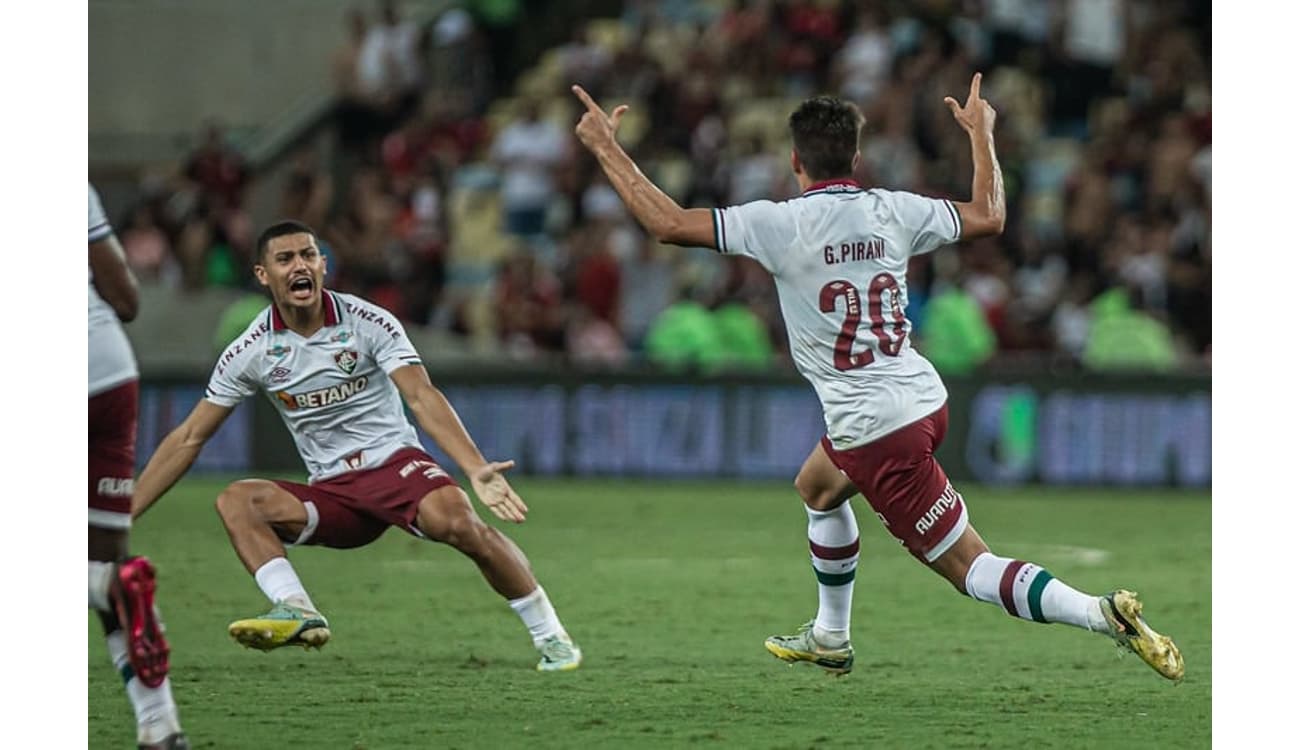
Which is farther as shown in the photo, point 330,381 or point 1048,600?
point 330,381

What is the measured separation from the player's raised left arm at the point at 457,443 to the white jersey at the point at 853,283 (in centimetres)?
107

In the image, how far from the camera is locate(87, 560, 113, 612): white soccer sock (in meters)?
5.78

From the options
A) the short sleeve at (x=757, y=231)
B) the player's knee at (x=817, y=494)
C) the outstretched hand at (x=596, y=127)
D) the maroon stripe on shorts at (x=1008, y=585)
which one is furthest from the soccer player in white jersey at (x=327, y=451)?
the maroon stripe on shorts at (x=1008, y=585)

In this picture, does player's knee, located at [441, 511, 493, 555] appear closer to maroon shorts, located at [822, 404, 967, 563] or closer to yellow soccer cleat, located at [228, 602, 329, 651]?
yellow soccer cleat, located at [228, 602, 329, 651]

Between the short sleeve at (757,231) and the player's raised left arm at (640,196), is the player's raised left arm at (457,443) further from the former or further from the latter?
the short sleeve at (757,231)

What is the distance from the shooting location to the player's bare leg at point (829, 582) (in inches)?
306

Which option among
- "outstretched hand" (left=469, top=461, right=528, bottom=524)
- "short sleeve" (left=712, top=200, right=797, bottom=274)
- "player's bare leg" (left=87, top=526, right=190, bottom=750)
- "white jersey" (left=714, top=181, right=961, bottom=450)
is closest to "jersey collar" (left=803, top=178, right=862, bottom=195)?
"white jersey" (left=714, top=181, right=961, bottom=450)

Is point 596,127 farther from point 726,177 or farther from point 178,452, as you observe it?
point 726,177

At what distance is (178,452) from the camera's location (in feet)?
25.9

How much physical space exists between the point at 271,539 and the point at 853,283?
230cm

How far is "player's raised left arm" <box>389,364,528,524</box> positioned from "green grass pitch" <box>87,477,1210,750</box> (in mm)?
689

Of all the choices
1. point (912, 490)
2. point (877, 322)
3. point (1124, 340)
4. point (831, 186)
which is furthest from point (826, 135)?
point (1124, 340)

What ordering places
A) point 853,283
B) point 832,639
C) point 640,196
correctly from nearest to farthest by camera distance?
point 640,196 → point 853,283 → point 832,639
